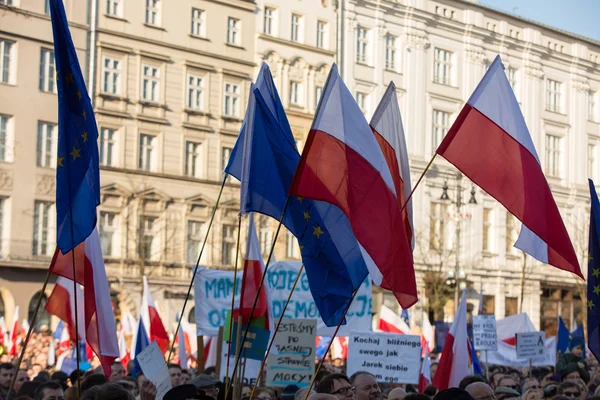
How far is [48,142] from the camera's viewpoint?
124 feet

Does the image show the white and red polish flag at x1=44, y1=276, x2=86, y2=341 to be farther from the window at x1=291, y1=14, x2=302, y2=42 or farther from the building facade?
the window at x1=291, y1=14, x2=302, y2=42

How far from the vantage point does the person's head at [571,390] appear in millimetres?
11103

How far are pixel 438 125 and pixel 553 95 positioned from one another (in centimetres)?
906

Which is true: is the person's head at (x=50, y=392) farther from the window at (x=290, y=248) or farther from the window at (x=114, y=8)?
the window at (x=290, y=248)

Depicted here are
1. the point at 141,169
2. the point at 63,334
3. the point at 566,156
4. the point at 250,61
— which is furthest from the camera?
the point at 566,156

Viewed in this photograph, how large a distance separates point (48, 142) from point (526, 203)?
3118 centimetres

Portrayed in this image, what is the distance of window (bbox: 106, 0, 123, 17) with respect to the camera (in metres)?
39.4

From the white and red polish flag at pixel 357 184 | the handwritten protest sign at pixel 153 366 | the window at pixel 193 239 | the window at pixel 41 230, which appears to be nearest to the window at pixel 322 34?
the window at pixel 193 239

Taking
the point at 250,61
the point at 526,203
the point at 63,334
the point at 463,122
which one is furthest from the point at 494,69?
the point at 250,61

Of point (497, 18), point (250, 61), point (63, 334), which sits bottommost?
point (63, 334)

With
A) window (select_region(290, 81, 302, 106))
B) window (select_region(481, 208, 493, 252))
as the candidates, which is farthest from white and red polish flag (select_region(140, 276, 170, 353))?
window (select_region(481, 208, 493, 252))

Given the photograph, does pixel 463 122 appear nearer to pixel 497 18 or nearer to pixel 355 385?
pixel 355 385

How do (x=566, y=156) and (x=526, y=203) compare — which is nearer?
(x=526, y=203)

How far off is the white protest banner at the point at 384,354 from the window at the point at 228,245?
28694 mm
